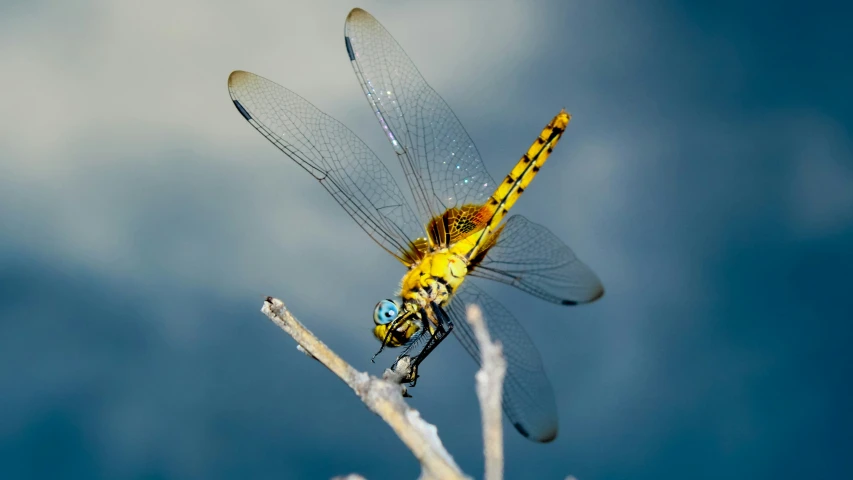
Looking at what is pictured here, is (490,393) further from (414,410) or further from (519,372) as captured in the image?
(519,372)

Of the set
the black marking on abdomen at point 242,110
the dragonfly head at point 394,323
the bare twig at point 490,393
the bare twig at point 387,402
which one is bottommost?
the bare twig at point 387,402

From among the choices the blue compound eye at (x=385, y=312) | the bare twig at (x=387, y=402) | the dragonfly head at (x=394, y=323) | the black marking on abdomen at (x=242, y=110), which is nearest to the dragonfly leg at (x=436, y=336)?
the dragonfly head at (x=394, y=323)

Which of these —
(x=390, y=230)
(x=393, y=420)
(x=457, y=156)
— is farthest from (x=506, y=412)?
(x=393, y=420)

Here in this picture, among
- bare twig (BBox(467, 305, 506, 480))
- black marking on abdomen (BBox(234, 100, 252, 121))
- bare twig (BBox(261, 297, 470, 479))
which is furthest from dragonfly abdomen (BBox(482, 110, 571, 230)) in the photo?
bare twig (BBox(467, 305, 506, 480))

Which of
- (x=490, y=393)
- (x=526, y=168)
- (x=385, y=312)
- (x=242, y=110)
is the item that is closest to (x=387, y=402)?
(x=490, y=393)

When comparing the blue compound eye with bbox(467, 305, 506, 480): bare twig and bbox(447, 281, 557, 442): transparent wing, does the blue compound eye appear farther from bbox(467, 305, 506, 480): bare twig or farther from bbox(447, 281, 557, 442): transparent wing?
bbox(467, 305, 506, 480): bare twig

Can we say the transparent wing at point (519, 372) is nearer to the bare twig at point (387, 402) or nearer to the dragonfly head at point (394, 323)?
the dragonfly head at point (394, 323)
